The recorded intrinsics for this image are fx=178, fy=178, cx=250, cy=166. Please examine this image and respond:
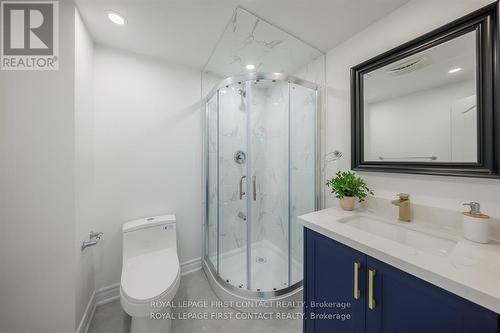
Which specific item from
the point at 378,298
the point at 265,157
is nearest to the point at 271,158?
the point at 265,157

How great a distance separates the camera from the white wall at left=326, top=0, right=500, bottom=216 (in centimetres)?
97

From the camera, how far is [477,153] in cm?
93

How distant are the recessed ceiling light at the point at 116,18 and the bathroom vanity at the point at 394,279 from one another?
1.97 m

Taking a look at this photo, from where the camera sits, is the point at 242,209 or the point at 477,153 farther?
the point at 242,209

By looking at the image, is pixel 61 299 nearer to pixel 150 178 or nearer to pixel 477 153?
pixel 150 178

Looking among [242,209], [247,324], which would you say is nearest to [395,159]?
[242,209]

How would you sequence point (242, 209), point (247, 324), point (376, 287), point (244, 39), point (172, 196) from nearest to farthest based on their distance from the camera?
point (376, 287) < point (247, 324) < point (244, 39) < point (242, 209) < point (172, 196)

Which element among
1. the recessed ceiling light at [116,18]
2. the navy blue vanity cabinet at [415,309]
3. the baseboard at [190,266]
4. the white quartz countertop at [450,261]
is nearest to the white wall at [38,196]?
the recessed ceiling light at [116,18]

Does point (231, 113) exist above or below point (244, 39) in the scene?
below

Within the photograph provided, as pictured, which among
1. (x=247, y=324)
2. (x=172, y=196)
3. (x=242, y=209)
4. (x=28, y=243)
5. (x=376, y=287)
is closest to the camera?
(x=376, y=287)

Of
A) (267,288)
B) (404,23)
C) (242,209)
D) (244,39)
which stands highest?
(244,39)

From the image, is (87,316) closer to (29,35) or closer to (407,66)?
(29,35)

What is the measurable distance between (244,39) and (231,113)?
2.11 ft

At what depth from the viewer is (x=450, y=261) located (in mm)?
702
